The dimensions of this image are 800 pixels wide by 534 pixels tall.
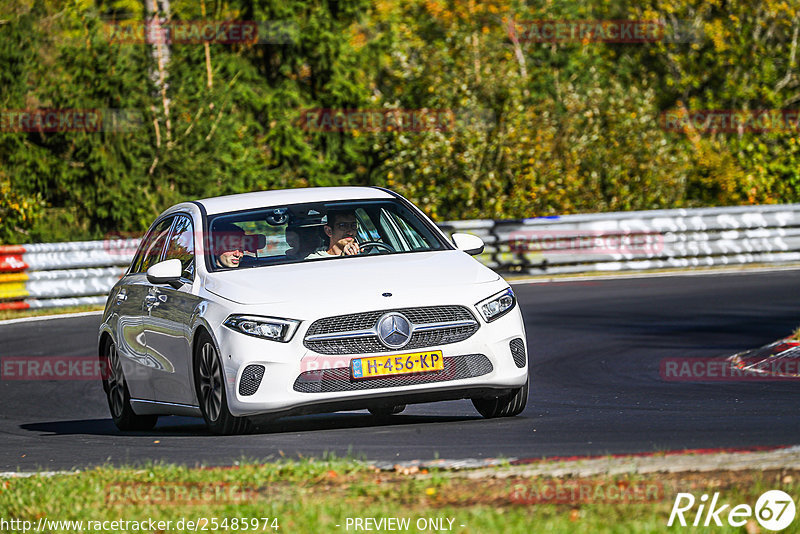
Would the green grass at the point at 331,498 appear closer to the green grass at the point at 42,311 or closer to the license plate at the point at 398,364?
the license plate at the point at 398,364

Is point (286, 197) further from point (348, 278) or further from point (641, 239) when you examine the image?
point (641, 239)

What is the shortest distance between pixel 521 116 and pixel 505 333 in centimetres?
2184

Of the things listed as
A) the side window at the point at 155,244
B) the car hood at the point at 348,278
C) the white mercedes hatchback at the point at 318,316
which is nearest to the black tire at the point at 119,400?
the white mercedes hatchback at the point at 318,316

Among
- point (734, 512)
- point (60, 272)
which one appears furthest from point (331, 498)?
point (60, 272)

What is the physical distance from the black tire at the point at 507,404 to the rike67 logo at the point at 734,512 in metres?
3.64

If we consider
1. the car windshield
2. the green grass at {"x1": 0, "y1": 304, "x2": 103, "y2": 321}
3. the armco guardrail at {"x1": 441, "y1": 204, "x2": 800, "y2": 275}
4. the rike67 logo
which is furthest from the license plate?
the armco guardrail at {"x1": 441, "y1": 204, "x2": 800, "y2": 275}

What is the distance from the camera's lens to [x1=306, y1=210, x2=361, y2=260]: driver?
10039mm

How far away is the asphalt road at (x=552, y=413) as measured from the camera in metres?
8.10

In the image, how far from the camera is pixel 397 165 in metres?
31.4

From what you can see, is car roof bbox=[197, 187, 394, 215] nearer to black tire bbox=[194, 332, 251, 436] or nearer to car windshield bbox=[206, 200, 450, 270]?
car windshield bbox=[206, 200, 450, 270]

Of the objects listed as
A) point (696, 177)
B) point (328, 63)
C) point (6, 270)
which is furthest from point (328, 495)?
point (328, 63)

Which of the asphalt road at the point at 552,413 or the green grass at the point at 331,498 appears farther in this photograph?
the asphalt road at the point at 552,413

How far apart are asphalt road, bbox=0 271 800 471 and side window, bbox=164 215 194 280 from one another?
1104mm

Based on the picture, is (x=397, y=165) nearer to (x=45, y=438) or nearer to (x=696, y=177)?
(x=696, y=177)
